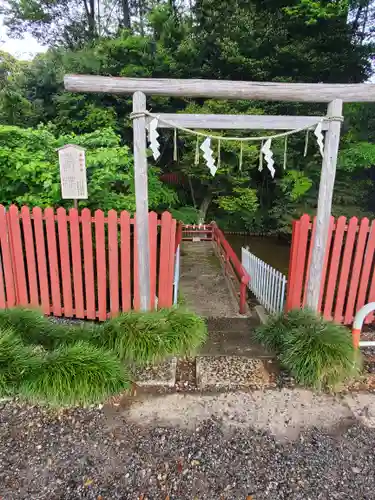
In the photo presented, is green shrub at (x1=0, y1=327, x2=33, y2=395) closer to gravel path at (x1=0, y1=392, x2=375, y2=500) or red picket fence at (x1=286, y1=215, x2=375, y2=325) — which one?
gravel path at (x1=0, y1=392, x2=375, y2=500)

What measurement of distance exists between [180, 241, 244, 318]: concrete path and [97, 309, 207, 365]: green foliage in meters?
1.44

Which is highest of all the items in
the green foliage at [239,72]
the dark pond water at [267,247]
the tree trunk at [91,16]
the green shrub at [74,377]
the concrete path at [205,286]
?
the tree trunk at [91,16]

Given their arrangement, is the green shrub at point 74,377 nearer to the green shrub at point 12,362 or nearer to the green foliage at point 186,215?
the green shrub at point 12,362

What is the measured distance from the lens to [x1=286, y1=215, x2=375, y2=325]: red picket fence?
357 cm

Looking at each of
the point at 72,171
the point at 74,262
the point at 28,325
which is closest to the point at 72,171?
the point at 72,171

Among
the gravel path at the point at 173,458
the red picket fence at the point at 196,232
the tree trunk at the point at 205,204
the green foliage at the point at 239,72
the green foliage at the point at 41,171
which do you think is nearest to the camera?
the gravel path at the point at 173,458

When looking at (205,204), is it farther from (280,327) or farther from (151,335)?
(151,335)

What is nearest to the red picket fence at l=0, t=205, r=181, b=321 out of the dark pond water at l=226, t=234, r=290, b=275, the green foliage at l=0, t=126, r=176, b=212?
the green foliage at l=0, t=126, r=176, b=212

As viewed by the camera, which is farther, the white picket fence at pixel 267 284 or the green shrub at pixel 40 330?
the white picket fence at pixel 267 284

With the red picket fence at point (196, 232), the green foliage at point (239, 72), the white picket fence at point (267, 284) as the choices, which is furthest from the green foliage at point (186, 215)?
the white picket fence at point (267, 284)

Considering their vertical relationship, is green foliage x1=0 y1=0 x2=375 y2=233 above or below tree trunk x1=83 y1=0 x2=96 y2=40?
below

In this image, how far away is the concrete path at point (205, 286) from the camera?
503cm

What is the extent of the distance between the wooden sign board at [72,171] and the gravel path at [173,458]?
228cm

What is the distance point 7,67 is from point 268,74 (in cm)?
1432
